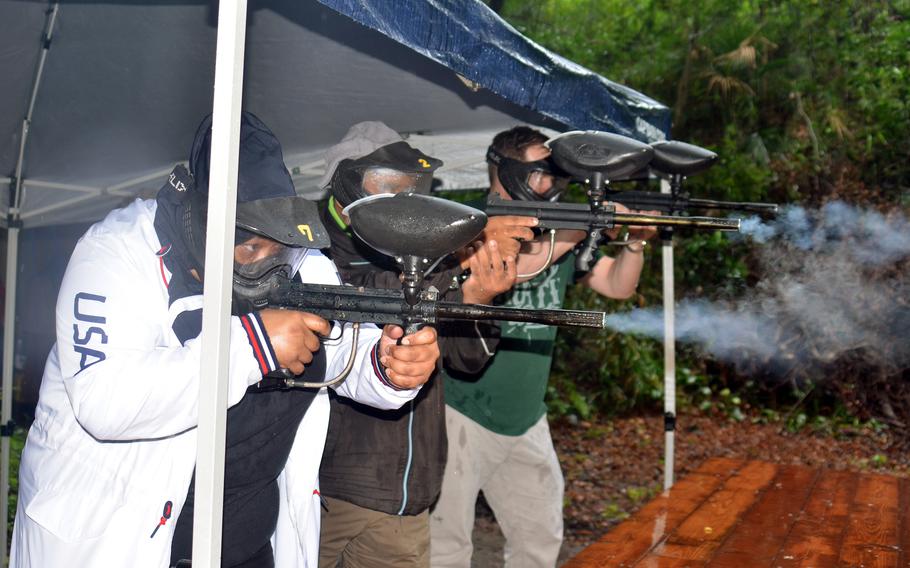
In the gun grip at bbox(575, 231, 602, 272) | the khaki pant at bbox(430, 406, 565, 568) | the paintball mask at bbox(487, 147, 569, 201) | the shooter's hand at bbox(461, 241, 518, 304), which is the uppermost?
the paintball mask at bbox(487, 147, 569, 201)

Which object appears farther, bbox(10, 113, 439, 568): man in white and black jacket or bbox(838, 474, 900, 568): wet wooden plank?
bbox(838, 474, 900, 568): wet wooden plank

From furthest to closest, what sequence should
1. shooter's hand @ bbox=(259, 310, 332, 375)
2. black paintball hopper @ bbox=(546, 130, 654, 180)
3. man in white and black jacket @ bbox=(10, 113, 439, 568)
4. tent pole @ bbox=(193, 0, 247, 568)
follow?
black paintball hopper @ bbox=(546, 130, 654, 180) → shooter's hand @ bbox=(259, 310, 332, 375) → man in white and black jacket @ bbox=(10, 113, 439, 568) → tent pole @ bbox=(193, 0, 247, 568)

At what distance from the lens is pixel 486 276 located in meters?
3.23

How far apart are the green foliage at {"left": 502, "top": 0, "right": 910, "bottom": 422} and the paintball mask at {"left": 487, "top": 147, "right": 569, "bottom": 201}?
17.9 ft

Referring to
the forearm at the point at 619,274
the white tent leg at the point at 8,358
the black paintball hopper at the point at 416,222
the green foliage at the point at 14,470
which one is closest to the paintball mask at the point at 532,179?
the forearm at the point at 619,274

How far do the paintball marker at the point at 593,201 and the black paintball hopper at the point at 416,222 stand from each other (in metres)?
1.47

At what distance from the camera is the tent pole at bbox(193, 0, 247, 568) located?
1883 millimetres

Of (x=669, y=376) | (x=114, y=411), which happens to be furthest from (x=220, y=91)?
(x=669, y=376)

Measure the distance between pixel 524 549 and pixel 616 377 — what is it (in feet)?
19.1

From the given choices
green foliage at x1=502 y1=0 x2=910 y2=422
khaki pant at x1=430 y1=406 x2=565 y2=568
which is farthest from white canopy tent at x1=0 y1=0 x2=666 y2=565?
green foliage at x1=502 y1=0 x2=910 y2=422

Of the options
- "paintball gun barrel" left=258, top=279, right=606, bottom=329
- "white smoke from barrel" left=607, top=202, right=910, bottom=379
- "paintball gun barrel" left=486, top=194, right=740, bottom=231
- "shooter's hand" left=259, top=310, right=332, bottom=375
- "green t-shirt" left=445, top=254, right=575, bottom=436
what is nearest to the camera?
"shooter's hand" left=259, top=310, right=332, bottom=375

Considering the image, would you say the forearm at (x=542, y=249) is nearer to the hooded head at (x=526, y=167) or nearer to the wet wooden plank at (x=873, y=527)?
the hooded head at (x=526, y=167)

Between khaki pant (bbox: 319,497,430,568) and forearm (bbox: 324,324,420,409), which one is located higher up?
forearm (bbox: 324,324,420,409)

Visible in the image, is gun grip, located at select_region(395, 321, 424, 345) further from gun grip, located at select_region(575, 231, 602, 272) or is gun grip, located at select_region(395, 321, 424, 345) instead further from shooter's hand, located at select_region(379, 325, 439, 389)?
gun grip, located at select_region(575, 231, 602, 272)
